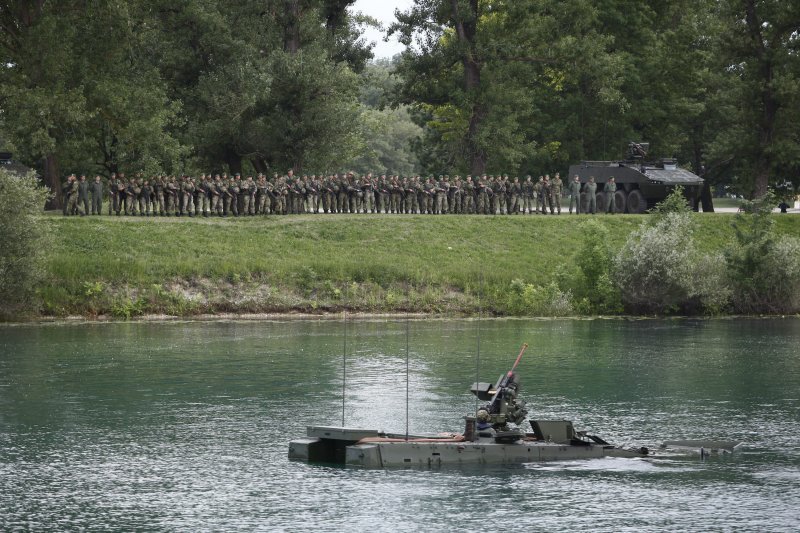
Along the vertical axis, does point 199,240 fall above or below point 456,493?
above

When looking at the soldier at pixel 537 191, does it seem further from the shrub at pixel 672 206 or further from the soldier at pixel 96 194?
the soldier at pixel 96 194

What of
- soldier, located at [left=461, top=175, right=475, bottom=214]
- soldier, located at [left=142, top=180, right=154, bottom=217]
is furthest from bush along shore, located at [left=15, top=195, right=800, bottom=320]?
soldier, located at [left=461, top=175, right=475, bottom=214]

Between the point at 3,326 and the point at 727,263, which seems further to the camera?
the point at 727,263

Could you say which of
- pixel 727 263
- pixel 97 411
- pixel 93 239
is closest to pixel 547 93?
pixel 727 263

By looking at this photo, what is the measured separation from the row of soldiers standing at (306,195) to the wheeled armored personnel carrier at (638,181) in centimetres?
152

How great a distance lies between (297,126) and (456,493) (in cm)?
4731

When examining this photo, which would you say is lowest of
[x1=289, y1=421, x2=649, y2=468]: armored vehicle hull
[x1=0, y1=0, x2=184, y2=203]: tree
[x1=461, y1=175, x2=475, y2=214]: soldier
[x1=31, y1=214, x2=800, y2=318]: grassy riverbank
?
[x1=289, y1=421, x2=649, y2=468]: armored vehicle hull

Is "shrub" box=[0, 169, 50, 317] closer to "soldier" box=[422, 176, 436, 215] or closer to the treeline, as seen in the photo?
the treeline

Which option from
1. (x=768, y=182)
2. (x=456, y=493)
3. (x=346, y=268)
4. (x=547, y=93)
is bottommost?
(x=456, y=493)

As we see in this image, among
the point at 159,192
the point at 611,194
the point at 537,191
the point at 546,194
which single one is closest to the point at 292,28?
the point at 159,192

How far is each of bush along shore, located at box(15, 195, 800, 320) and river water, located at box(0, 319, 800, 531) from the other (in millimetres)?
2616

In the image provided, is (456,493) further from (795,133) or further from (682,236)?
(795,133)

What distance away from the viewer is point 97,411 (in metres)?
36.4

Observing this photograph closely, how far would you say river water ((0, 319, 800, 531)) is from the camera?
26.8m
